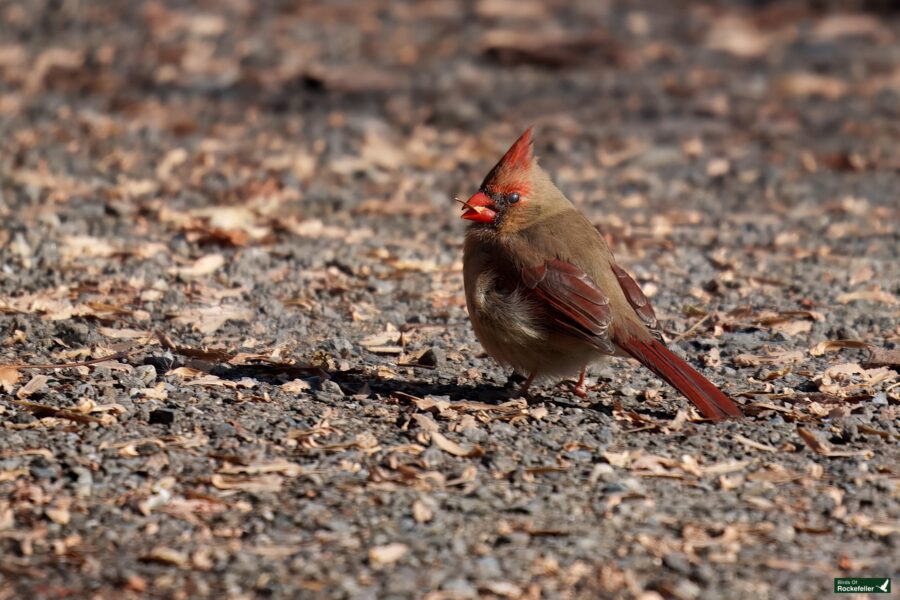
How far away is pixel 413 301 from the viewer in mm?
5984

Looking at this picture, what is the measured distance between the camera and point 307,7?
11812mm

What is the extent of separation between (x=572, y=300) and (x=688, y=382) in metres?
0.50

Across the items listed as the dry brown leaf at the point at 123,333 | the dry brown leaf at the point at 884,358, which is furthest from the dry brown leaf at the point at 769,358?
the dry brown leaf at the point at 123,333

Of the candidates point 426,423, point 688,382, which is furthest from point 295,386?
point 688,382

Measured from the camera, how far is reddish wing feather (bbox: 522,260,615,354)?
14.7 feet

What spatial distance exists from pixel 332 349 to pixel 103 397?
1.09 m

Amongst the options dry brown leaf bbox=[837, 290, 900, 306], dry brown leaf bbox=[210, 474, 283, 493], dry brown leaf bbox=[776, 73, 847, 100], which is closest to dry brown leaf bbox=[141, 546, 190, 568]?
dry brown leaf bbox=[210, 474, 283, 493]

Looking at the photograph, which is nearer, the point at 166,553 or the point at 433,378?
the point at 166,553

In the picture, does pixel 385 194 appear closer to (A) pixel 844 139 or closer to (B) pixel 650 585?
(A) pixel 844 139

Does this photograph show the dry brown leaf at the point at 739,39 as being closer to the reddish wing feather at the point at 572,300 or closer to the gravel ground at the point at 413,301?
the gravel ground at the point at 413,301

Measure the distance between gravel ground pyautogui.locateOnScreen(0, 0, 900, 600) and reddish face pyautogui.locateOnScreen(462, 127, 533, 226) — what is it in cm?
65

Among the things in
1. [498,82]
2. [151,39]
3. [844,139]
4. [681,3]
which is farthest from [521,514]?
[681,3]

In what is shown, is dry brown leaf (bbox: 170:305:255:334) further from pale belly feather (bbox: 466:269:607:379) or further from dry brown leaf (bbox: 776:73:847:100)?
dry brown leaf (bbox: 776:73:847:100)

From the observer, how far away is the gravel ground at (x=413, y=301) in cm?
351
